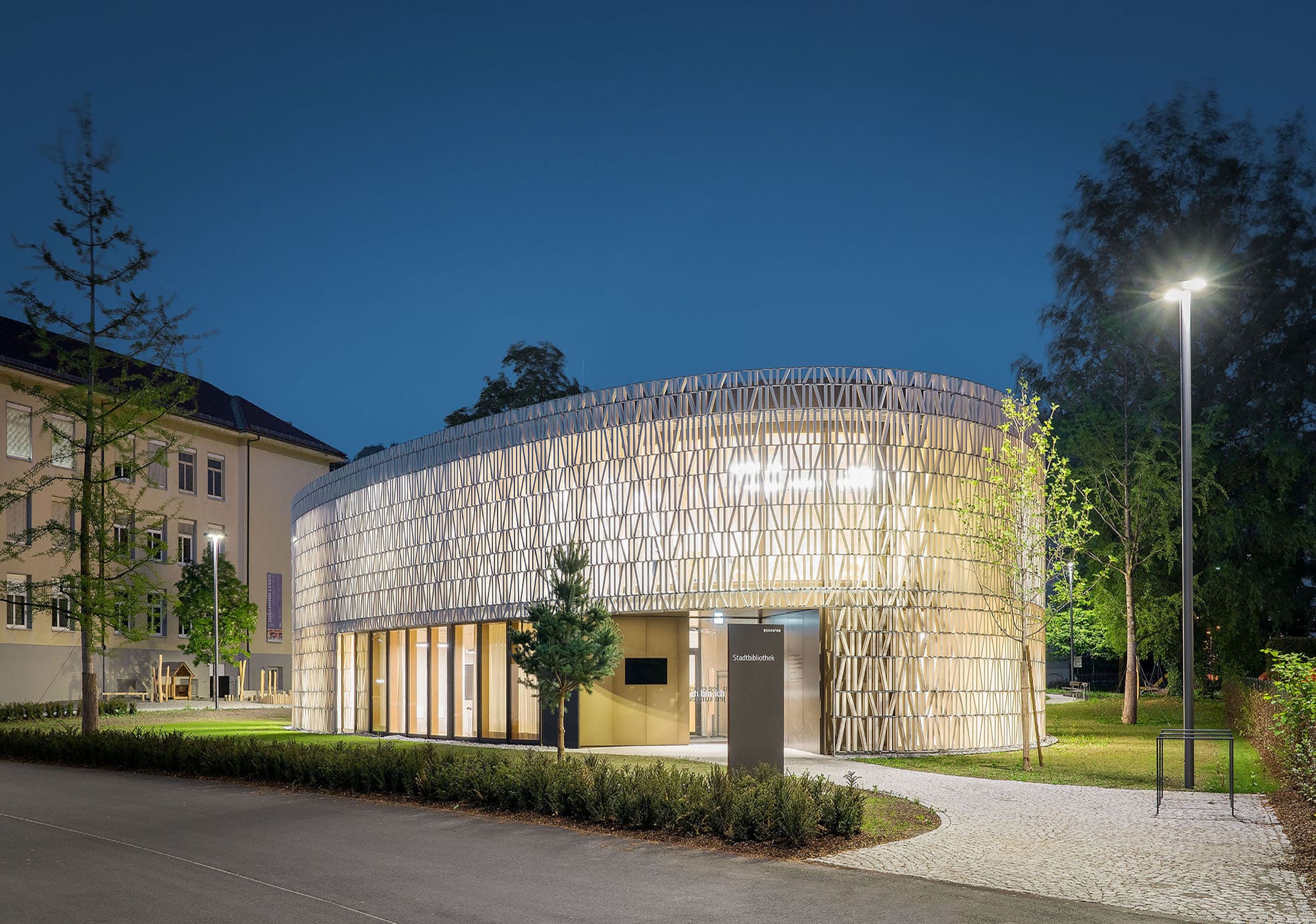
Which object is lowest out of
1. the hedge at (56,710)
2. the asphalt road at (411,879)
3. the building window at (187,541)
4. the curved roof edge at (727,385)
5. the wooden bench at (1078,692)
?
the wooden bench at (1078,692)

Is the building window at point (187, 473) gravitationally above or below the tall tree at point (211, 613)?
above

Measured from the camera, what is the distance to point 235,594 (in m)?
61.7

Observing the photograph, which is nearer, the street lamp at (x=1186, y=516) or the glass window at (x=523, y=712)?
the street lamp at (x=1186, y=516)

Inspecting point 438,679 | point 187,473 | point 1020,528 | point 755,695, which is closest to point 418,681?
point 438,679

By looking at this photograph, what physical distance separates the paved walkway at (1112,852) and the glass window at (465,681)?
14963 mm

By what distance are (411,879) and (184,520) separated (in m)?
56.5

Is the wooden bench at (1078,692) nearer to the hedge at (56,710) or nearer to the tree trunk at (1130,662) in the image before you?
the tree trunk at (1130,662)

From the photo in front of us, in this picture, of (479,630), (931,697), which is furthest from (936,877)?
(479,630)

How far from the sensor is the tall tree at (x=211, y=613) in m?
59.4

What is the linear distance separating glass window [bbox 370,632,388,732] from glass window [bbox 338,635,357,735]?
1.05 m

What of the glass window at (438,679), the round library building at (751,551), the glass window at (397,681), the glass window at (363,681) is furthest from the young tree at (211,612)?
the round library building at (751,551)

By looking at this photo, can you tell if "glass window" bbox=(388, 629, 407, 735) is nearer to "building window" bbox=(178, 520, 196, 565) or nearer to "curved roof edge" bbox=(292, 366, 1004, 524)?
"curved roof edge" bbox=(292, 366, 1004, 524)

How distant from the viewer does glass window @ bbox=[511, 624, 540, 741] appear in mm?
29734

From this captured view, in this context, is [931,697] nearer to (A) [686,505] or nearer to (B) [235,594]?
(A) [686,505]
